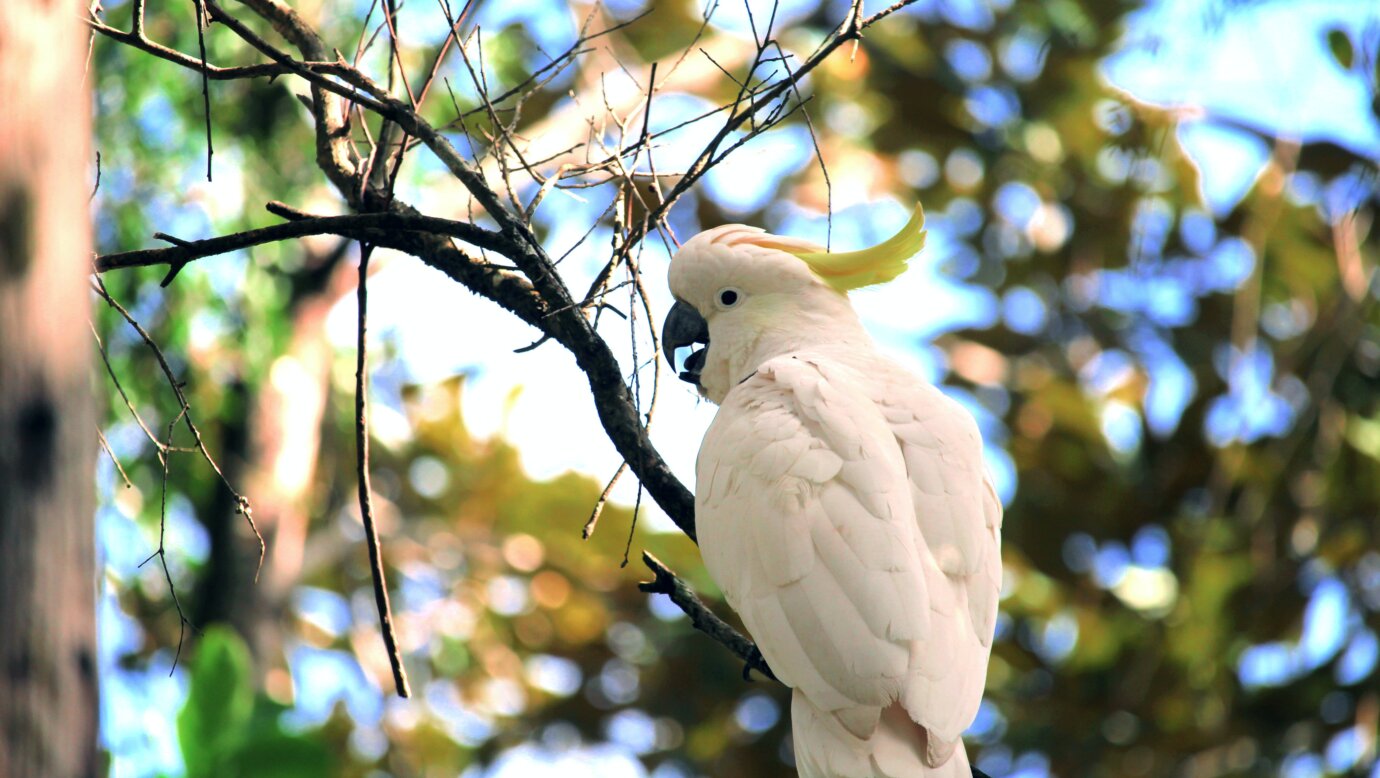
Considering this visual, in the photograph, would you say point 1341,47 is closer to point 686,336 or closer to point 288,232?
point 686,336

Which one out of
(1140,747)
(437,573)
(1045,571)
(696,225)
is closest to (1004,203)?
(696,225)

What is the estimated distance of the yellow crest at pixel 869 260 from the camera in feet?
7.12

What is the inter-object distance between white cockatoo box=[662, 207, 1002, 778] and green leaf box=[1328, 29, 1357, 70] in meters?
2.28

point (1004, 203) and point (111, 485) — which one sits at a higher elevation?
point (1004, 203)

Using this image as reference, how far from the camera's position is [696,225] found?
7.64 m

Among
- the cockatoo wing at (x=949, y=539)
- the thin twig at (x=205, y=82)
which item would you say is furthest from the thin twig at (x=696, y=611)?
the thin twig at (x=205, y=82)

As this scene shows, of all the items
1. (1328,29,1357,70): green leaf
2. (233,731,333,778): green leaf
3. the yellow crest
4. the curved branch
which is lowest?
(233,731,333,778): green leaf

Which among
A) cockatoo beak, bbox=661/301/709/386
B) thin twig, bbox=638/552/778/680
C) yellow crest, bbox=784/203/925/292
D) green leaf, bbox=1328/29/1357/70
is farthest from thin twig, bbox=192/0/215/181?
green leaf, bbox=1328/29/1357/70

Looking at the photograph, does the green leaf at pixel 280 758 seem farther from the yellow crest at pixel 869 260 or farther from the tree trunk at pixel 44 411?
the tree trunk at pixel 44 411

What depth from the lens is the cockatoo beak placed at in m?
2.40

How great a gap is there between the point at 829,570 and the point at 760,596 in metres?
0.12

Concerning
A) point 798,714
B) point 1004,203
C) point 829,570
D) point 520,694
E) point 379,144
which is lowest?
point 798,714

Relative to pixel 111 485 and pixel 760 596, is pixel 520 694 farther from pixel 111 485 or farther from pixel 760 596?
pixel 760 596

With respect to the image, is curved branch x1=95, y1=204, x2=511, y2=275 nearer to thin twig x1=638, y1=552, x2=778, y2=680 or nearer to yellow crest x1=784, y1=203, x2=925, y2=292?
thin twig x1=638, y1=552, x2=778, y2=680
